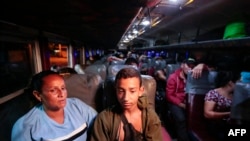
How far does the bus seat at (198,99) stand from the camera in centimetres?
314

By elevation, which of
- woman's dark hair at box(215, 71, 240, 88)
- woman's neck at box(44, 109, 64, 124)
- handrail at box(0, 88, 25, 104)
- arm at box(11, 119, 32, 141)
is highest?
woman's dark hair at box(215, 71, 240, 88)

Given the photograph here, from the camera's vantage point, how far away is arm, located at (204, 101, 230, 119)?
2795 mm

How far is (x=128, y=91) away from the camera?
1.74 m

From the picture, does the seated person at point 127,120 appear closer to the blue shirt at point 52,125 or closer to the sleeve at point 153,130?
the sleeve at point 153,130

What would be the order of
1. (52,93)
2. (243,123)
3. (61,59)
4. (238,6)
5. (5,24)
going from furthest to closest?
(61,59)
(238,6)
(5,24)
(243,123)
(52,93)

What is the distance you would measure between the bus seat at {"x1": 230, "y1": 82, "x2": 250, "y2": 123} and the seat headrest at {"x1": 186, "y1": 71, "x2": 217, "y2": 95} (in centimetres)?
95

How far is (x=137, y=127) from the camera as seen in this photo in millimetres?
1819

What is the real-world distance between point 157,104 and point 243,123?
8.98 ft

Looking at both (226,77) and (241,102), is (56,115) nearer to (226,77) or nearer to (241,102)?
(241,102)

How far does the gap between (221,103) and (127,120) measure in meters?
1.68

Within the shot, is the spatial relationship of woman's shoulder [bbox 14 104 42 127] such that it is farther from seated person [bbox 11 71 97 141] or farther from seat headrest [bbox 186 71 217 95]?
seat headrest [bbox 186 71 217 95]

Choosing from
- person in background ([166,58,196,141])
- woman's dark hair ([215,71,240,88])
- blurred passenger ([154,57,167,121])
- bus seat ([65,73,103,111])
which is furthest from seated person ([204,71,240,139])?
blurred passenger ([154,57,167,121])

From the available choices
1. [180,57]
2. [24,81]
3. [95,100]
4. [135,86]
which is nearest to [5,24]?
[24,81]

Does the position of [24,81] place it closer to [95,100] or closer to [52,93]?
[95,100]
